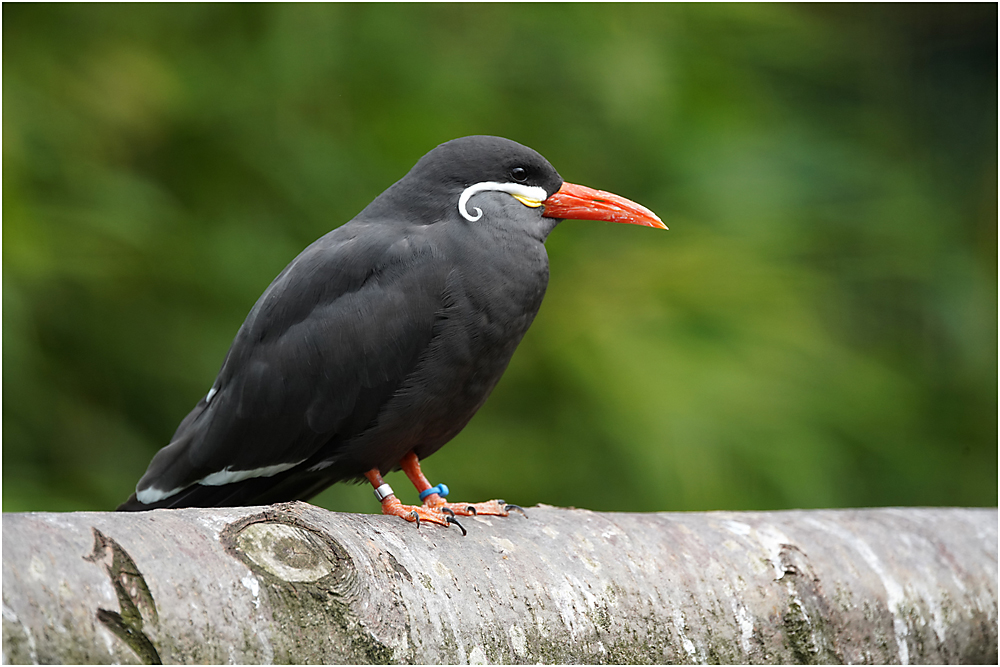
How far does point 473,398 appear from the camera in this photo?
2650mm

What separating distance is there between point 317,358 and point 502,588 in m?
0.86

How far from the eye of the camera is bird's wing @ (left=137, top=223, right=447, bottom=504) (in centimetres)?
251

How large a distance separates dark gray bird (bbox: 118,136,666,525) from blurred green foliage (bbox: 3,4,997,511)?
4.86 feet

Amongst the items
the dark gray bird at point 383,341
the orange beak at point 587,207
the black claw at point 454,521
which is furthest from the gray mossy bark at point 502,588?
the orange beak at point 587,207

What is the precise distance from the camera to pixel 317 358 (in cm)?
256

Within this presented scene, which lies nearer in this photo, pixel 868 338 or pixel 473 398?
pixel 473 398

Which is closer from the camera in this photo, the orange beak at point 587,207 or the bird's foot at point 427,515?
the bird's foot at point 427,515

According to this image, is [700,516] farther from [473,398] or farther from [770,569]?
[473,398]

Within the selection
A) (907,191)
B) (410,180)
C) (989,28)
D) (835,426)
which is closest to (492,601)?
(410,180)

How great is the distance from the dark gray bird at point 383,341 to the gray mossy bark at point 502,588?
38 centimetres

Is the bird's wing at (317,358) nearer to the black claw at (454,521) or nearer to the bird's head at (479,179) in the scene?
the bird's head at (479,179)

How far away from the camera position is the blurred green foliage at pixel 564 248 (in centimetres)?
408

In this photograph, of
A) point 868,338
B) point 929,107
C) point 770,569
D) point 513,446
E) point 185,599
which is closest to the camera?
point 185,599

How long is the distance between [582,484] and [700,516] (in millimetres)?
1844
